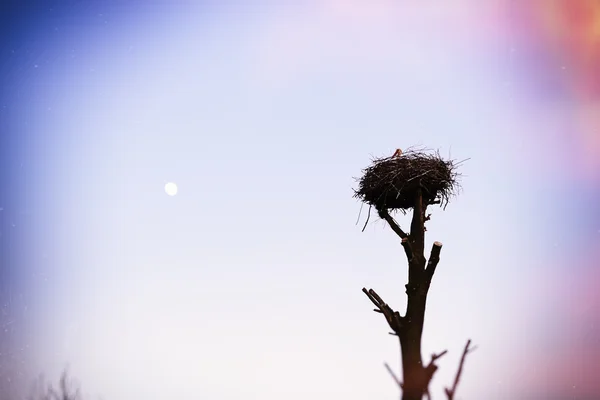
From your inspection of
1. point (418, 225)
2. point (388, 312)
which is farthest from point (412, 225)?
point (388, 312)

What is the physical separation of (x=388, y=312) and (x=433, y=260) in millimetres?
829

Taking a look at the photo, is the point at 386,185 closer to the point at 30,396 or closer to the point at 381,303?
the point at 381,303

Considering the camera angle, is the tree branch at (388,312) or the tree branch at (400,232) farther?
the tree branch at (400,232)

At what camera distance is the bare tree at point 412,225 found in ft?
18.5

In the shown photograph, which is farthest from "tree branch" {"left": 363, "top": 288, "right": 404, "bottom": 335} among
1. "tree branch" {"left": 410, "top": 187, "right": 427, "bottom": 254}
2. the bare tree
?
"tree branch" {"left": 410, "top": 187, "right": 427, "bottom": 254}

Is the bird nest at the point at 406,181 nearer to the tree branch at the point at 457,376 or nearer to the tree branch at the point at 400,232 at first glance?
the tree branch at the point at 400,232

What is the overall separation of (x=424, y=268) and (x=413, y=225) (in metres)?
0.67

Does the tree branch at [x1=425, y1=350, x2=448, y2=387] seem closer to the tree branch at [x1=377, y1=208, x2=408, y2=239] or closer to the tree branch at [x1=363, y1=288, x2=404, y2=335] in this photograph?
the tree branch at [x1=363, y1=288, x2=404, y2=335]

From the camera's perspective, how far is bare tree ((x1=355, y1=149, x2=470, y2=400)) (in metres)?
5.63

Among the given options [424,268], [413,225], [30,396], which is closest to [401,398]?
[424,268]

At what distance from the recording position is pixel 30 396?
2758 centimetres

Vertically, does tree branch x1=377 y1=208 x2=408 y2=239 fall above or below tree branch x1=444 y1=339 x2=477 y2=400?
above

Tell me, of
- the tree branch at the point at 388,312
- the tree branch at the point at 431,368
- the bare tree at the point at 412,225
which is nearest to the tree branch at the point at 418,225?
the bare tree at the point at 412,225

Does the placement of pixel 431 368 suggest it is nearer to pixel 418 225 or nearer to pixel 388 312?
pixel 388 312
